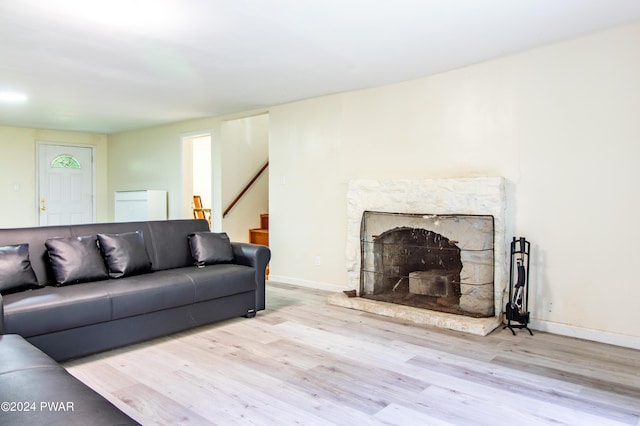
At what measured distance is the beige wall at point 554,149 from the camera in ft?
10.6

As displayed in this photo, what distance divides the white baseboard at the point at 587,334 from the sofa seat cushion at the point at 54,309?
11.1 ft

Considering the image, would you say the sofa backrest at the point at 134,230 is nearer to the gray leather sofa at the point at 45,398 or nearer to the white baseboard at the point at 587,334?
the gray leather sofa at the point at 45,398

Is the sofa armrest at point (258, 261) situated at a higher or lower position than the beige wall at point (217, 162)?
lower

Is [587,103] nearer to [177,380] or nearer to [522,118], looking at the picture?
[522,118]

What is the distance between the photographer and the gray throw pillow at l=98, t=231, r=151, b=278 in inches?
137

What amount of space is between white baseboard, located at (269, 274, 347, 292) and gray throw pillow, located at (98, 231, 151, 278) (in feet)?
7.11

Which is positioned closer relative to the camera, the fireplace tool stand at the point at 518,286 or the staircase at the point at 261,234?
the fireplace tool stand at the point at 518,286

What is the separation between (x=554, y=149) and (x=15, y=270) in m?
4.14

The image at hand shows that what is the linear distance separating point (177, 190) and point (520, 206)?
5266 mm

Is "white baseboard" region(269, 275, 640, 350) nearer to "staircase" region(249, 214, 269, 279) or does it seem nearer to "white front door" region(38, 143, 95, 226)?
"staircase" region(249, 214, 269, 279)

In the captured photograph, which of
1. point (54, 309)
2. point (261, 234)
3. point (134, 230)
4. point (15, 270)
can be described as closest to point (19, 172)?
point (261, 234)

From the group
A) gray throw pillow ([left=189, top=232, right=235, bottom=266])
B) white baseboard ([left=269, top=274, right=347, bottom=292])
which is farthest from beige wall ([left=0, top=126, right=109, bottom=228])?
gray throw pillow ([left=189, top=232, right=235, bottom=266])

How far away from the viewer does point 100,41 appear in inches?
130

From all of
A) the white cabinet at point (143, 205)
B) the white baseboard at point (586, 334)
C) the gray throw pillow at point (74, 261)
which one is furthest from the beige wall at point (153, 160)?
the white baseboard at point (586, 334)
